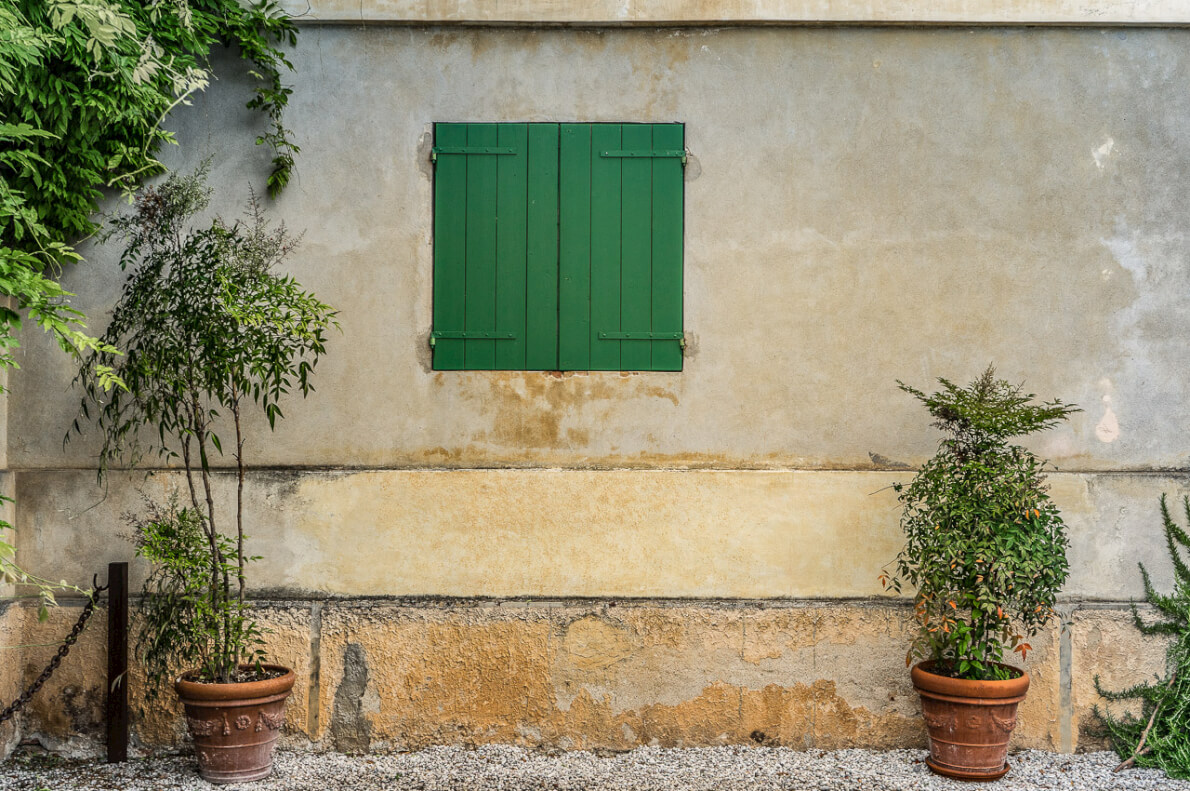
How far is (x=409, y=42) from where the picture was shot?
4.93m

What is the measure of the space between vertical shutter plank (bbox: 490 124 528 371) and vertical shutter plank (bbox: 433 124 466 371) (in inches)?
7.2


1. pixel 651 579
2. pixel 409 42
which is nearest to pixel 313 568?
pixel 651 579

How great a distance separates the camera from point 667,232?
4.91 m

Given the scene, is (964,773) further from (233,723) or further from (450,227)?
(450,227)

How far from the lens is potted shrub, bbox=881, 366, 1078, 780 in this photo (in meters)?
4.27

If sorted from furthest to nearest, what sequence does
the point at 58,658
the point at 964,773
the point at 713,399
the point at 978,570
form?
the point at 713,399 → the point at 58,658 → the point at 964,773 → the point at 978,570

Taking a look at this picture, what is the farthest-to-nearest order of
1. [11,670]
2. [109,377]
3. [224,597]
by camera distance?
[11,670] → [224,597] → [109,377]

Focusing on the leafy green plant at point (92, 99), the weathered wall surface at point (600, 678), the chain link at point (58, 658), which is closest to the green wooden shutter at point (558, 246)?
the leafy green plant at point (92, 99)

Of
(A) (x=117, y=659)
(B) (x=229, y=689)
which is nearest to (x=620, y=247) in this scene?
(B) (x=229, y=689)

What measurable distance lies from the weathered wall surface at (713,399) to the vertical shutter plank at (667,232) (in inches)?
2.8

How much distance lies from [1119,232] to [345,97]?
3.98m

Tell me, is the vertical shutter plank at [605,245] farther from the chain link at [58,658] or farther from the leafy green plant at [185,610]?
the chain link at [58,658]

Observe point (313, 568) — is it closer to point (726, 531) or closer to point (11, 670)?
→ point (11, 670)

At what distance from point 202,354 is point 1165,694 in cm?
481
